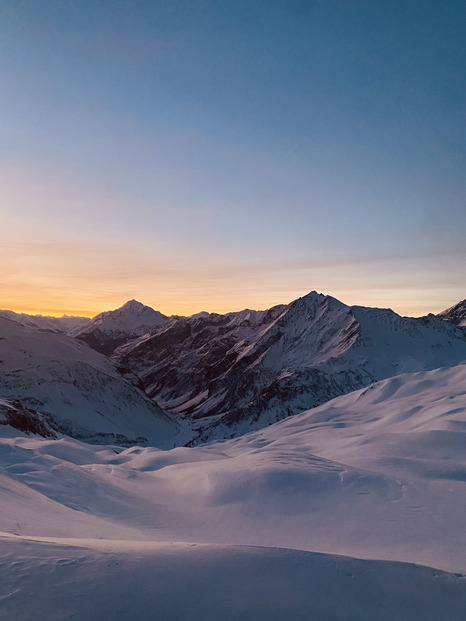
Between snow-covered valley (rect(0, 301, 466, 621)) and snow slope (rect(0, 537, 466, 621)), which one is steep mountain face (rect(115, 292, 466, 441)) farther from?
snow slope (rect(0, 537, 466, 621))

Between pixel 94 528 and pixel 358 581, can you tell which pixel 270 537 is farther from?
pixel 358 581

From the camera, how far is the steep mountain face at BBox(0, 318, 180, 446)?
11794 cm

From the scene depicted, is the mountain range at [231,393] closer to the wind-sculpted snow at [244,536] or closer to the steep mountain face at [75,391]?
the steep mountain face at [75,391]

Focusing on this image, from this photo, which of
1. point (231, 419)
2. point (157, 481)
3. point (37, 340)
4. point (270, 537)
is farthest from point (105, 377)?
point (270, 537)

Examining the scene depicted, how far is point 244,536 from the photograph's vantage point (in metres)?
14.4

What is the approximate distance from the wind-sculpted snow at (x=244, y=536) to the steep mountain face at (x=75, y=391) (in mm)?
90656

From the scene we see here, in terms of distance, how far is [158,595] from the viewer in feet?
20.7

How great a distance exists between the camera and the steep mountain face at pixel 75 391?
118 metres

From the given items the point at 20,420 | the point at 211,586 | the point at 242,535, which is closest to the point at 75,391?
the point at 20,420

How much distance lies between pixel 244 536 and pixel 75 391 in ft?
414

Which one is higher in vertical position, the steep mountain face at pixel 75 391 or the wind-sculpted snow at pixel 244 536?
the wind-sculpted snow at pixel 244 536

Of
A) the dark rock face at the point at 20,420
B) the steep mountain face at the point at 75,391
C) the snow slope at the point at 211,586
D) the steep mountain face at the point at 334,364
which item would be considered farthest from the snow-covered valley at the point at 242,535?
the steep mountain face at the point at 334,364

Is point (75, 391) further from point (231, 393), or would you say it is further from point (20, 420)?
point (231, 393)

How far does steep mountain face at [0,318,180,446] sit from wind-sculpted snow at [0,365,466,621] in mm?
90656
